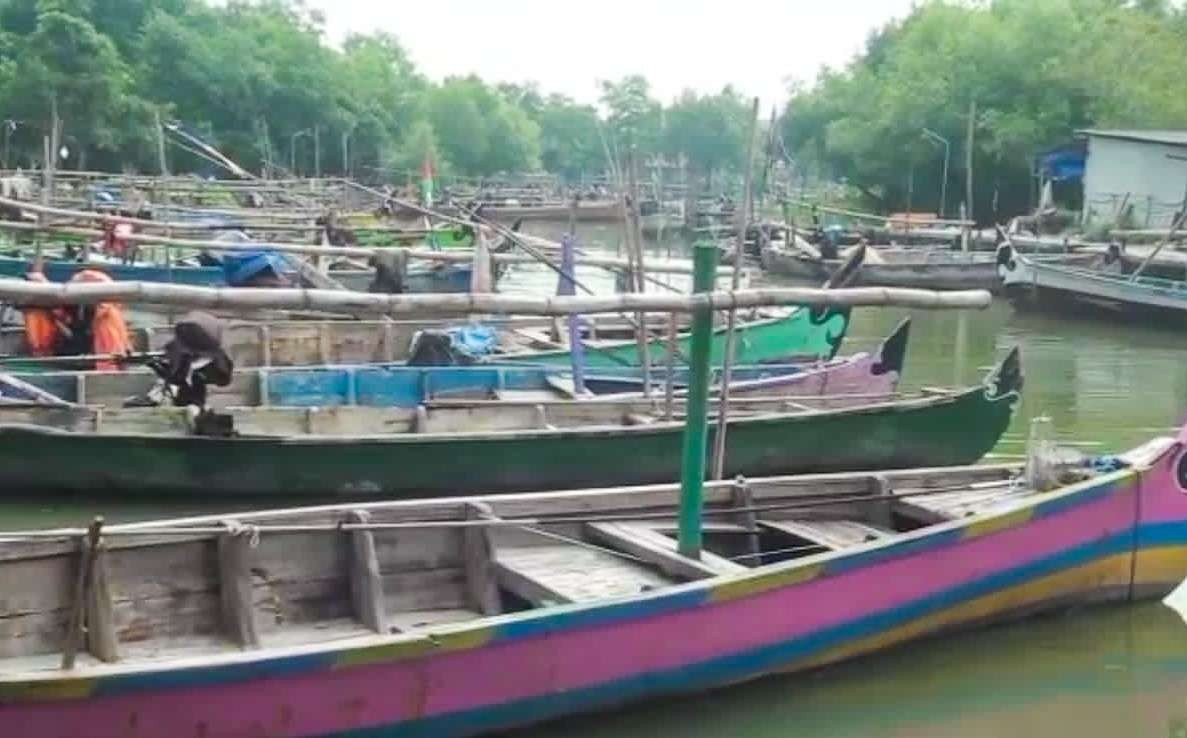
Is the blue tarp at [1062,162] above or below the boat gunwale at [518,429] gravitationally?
above

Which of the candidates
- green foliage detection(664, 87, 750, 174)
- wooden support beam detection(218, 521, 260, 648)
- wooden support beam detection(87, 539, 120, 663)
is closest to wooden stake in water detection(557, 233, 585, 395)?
wooden support beam detection(218, 521, 260, 648)

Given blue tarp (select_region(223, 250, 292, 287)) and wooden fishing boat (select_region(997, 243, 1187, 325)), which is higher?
blue tarp (select_region(223, 250, 292, 287))

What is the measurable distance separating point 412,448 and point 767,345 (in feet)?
18.4

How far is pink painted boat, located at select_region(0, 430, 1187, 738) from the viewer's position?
5520 mm

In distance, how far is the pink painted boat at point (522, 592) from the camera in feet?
18.1

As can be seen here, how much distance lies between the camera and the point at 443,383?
1206 cm

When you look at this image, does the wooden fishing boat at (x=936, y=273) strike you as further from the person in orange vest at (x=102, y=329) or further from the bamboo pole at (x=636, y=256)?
the person in orange vest at (x=102, y=329)

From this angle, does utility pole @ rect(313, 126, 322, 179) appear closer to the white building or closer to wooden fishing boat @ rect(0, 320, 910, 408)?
the white building

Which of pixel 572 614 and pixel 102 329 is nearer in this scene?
pixel 572 614

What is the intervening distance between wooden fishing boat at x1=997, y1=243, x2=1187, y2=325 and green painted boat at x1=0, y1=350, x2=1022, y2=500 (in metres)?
13.3

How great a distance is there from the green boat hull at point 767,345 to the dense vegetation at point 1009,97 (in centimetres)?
2665

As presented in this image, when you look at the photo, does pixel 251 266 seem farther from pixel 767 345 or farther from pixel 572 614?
pixel 572 614

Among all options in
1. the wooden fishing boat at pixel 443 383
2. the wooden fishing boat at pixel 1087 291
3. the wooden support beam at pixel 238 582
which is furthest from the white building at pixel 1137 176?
the wooden support beam at pixel 238 582

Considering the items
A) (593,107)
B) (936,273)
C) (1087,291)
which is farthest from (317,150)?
(1087,291)
